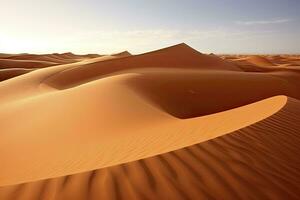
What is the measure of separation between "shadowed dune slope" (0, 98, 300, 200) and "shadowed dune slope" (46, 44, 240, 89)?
13.7 m

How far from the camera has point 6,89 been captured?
16.3 metres

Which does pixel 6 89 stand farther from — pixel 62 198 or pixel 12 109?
pixel 62 198

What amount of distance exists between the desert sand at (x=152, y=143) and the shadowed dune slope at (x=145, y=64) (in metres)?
4.01

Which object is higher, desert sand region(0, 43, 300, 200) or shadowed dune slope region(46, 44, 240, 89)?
desert sand region(0, 43, 300, 200)

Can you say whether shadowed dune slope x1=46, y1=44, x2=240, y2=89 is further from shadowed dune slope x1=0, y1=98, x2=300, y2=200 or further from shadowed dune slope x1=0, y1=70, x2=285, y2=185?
shadowed dune slope x1=0, y1=98, x2=300, y2=200

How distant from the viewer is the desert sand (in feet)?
10.2

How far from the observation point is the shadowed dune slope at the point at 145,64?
712 inches

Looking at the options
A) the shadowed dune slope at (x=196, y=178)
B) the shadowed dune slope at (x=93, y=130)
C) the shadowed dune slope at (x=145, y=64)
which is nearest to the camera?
the shadowed dune slope at (x=196, y=178)

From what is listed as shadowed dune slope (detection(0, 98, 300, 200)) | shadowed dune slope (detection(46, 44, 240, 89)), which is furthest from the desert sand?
shadowed dune slope (detection(46, 44, 240, 89))

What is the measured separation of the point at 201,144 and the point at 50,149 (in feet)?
11.5

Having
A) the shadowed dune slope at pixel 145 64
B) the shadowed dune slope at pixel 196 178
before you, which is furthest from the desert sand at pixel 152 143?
the shadowed dune slope at pixel 145 64

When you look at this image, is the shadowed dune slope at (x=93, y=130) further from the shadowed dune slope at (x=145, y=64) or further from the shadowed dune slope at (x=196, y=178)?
the shadowed dune slope at (x=145, y=64)

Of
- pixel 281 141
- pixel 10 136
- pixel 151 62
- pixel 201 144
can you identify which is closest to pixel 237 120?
pixel 281 141

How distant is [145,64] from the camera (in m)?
20.5
